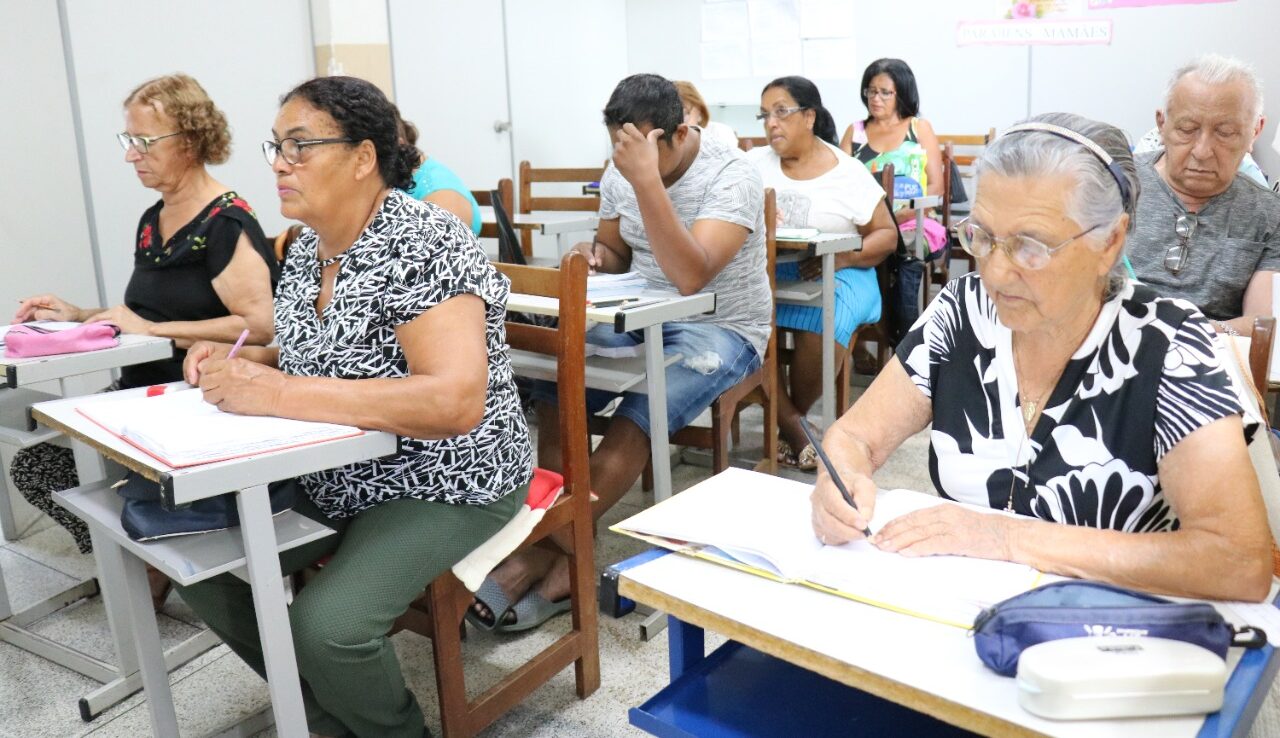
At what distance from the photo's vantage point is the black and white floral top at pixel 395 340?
1.50 meters

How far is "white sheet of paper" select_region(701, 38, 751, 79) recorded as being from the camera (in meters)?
5.83

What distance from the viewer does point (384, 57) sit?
174 inches

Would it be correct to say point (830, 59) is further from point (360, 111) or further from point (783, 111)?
point (360, 111)

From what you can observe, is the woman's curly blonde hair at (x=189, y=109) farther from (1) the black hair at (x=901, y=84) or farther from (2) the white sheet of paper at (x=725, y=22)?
(2) the white sheet of paper at (x=725, y=22)

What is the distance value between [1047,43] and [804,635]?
4.83 meters

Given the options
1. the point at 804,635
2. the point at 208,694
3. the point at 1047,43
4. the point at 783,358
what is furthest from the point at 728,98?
the point at 804,635

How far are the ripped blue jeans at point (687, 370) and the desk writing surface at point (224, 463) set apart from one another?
100cm

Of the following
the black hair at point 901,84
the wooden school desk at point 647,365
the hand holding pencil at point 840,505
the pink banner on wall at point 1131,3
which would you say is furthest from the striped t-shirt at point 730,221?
the pink banner on wall at point 1131,3

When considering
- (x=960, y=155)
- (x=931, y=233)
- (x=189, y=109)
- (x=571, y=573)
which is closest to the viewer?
(x=571, y=573)

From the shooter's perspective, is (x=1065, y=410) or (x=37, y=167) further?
(x=37, y=167)

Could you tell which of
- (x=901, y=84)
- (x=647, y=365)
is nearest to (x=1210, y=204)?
(x=647, y=365)

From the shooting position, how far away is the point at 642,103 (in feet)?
7.87

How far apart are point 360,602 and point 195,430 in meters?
0.34

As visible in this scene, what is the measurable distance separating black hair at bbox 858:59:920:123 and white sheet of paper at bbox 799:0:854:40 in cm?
76
